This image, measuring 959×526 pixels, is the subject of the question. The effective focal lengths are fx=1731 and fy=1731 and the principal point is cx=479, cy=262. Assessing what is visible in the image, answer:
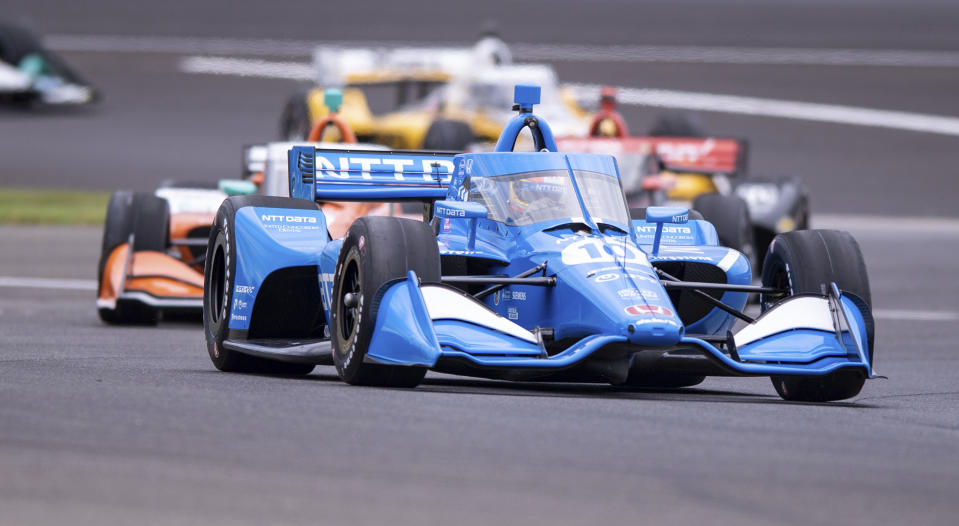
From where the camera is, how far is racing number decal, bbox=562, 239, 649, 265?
30.5 ft

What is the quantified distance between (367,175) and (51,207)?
16486mm

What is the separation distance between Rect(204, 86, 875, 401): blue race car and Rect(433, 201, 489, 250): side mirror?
1cm

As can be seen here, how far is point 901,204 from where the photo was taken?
30.6 metres

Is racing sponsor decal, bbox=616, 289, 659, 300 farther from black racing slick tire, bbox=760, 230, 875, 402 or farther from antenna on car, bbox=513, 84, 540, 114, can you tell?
antenna on car, bbox=513, 84, 540, 114

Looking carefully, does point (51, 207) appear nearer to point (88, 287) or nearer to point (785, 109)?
point (88, 287)

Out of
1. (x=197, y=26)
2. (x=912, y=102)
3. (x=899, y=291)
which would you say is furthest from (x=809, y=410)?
(x=197, y=26)

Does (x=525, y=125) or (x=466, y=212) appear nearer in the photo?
(x=466, y=212)

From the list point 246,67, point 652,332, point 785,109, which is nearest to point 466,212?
point 652,332

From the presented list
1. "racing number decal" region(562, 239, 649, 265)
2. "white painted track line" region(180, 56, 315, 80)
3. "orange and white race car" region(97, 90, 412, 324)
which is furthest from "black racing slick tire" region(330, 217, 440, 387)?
"white painted track line" region(180, 56, 315, 80)

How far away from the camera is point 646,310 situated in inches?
347

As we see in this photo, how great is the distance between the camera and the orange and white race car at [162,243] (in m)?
14.6

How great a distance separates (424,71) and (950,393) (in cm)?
1923

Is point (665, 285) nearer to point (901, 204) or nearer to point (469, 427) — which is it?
point (469, 427)

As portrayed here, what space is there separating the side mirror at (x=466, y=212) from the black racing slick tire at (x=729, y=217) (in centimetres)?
623
